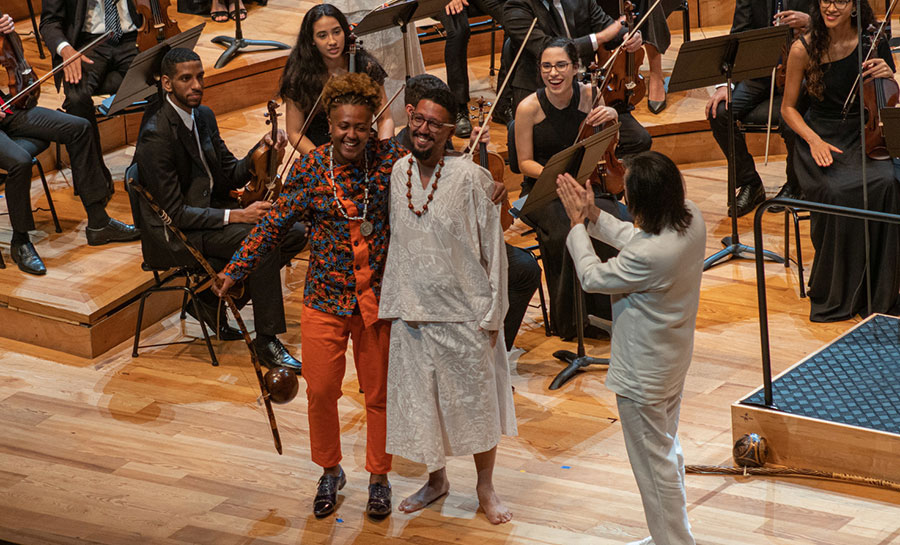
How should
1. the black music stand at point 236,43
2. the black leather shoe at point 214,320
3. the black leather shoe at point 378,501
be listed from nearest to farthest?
the black leather shoe at point 378,501 < the black leather shoe at point 214,320 < the black music stand at point 236,43

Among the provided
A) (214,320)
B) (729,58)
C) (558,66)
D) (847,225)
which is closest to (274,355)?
(214,320)

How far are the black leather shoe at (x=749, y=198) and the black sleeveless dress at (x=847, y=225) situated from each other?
78 cm

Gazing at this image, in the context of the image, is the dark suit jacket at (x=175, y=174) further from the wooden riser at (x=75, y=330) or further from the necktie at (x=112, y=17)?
the necktie at (x=112, y=17)

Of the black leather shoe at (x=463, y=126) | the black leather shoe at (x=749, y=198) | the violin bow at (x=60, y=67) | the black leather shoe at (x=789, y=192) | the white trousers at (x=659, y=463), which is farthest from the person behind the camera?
the black leather shoe at (x=463, y=126)

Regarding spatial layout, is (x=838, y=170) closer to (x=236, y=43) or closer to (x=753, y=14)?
(x=753, y=14)

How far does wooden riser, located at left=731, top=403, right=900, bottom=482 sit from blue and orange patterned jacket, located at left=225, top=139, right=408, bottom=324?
4.33 feet

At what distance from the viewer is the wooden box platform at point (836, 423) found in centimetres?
365

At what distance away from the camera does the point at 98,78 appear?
223 inches

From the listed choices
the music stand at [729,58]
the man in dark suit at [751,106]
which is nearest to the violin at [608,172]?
the music stand at [729,58]

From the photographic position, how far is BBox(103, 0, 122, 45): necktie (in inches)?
223

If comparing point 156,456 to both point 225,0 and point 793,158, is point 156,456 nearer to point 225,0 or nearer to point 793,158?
point 793,158

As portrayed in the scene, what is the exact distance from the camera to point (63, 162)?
6.04 m

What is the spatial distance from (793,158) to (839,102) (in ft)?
1.00

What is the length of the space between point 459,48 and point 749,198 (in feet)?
5.65
